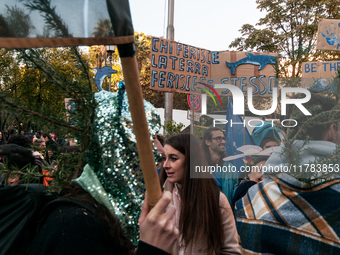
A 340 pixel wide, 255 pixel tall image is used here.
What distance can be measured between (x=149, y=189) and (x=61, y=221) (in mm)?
356

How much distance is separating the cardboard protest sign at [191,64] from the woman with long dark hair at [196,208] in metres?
4.86

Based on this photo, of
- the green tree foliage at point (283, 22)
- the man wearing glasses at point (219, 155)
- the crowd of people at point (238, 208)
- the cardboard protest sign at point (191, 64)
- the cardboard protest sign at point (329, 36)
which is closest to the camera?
the crowd of people at point (238, 208)

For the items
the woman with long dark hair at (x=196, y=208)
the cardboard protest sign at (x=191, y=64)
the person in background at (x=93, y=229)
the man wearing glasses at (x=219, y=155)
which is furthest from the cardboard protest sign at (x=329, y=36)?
the person in background at (x=93, y=229)

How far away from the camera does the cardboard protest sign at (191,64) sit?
23.7 ft

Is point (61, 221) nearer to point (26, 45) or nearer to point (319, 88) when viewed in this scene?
point (26, 45)

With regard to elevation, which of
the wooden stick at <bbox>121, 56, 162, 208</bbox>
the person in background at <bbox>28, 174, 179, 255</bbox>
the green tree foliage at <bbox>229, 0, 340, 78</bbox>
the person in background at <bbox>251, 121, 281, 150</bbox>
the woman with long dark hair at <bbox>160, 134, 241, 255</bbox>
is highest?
the green tree foliage at <bbox>229, 0, 340, 78</bbox>

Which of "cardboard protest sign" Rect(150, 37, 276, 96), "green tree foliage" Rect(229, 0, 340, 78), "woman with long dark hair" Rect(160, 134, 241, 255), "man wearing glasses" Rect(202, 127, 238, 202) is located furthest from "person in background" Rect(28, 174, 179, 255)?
"green tree foliage" Rect(229, 0, 340, 78)

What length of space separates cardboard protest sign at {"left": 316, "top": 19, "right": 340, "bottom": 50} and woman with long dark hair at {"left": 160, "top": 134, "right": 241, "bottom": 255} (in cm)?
340

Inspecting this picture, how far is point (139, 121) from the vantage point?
26.0 inches

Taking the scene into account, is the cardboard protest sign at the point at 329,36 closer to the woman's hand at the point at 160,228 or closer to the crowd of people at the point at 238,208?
the crowd of people at the point at 238,208

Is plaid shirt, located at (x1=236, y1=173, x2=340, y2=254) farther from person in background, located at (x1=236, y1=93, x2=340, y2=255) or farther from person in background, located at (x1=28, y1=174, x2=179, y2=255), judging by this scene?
person in background, located at (x1=28, y1=174, x2=179, y2=255)

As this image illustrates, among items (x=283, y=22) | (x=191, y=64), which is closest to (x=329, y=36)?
(x=191, y=64)

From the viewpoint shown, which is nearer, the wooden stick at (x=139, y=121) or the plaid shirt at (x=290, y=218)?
the wooden stick at (x=139, y=121)

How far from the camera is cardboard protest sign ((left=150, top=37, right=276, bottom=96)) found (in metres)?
A: 7.23
